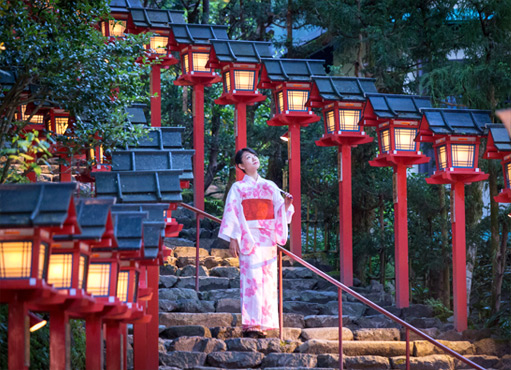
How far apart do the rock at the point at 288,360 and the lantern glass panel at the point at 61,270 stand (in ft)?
11.9

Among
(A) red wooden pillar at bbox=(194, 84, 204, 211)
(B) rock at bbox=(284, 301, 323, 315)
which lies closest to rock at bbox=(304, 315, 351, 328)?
(B) rock at bbox=(284, 301, 323, 315)

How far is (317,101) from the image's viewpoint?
12.0m

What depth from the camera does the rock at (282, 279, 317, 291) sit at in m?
11.1

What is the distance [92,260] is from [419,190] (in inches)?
352

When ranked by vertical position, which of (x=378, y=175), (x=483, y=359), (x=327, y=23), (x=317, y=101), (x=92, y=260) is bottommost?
(x=483, y=359)

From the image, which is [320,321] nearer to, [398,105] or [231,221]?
[231,221]

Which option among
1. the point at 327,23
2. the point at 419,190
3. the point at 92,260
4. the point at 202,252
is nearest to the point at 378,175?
the point at 419,190

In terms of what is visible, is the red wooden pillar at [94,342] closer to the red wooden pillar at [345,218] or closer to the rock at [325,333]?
the rock at [325,333]

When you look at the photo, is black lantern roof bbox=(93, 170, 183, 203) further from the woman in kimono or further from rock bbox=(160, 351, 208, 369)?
rock bbox=(160, 351, 208, 369)

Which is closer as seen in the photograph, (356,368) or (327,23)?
(356,368)

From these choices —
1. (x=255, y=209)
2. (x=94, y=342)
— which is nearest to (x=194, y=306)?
(x=255, y=209)

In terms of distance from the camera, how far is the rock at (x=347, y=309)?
396 inches

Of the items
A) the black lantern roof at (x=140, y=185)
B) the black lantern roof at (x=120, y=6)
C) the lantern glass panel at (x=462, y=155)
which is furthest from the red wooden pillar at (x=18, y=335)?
the black lantern roof at (x=120, y=6)

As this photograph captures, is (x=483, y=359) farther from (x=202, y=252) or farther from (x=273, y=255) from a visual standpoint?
(x=202, y=252)
